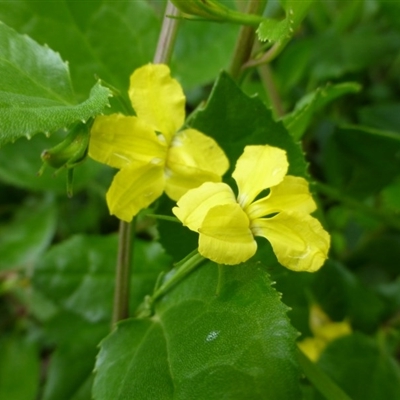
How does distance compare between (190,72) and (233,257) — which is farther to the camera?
(190,72)

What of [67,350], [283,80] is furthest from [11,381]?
[283,80]

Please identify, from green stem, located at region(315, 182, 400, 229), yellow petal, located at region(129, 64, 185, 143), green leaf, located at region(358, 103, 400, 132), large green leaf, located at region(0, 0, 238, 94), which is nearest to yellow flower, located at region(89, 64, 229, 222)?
yellow petal, located at region(129, 64, 185, 143)

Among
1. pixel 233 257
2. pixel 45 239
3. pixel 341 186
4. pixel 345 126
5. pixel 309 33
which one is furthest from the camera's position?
pixel 309 33

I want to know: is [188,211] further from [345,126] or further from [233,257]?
[345,126]

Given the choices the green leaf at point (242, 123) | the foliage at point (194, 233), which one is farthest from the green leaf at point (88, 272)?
the green leaf at point (242, 123)

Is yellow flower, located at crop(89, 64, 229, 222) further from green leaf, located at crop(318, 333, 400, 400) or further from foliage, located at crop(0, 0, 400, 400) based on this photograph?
green leaf, located at crop(318, 333, 400, 400)

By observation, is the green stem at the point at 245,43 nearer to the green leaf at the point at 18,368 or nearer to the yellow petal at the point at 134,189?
the yellow petal at the point at 134,189
